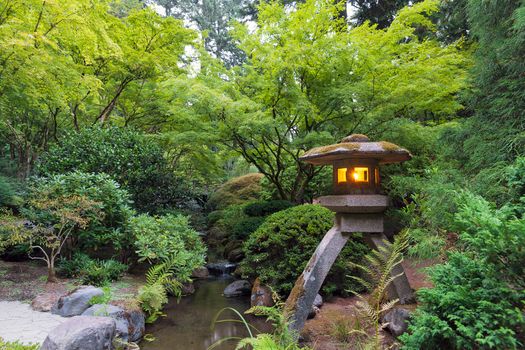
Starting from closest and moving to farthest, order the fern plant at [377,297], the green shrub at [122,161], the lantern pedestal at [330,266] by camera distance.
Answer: the fern plant at [377,297], the lantern pedestal at [330,266], the green shrub at [122,161]

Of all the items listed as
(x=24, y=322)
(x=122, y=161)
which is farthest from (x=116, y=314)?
(x=122, y=161)

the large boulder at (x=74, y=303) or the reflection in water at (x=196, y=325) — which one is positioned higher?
the large boulder at (x=74, y=303)

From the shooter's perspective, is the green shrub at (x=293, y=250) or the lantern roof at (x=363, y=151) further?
the green shrub at (x=293, y=250)

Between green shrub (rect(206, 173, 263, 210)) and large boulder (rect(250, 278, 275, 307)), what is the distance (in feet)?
19.3

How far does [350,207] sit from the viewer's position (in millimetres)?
4094

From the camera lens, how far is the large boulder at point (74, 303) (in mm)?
4398

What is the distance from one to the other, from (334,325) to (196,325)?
2371mm

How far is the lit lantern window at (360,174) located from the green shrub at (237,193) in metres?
7.53

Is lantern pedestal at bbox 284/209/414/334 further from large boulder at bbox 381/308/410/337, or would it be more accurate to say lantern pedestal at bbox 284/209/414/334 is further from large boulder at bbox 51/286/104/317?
large boulder at bbox 51/286/104/317

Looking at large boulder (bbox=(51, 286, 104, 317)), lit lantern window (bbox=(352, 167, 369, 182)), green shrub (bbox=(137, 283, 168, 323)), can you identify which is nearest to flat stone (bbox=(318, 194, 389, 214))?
lit lantern window (bbox=(352, 167, 369, 182))

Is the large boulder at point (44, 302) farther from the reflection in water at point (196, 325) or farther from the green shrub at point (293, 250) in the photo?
the green shrub at point (293, 250)

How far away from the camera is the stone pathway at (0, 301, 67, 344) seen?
3.71 m

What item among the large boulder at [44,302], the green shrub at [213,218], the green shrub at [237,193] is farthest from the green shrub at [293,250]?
the green shrub at [237,193]

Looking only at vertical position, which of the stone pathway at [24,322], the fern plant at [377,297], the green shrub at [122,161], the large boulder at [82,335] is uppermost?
the green shrub at [122,161]
